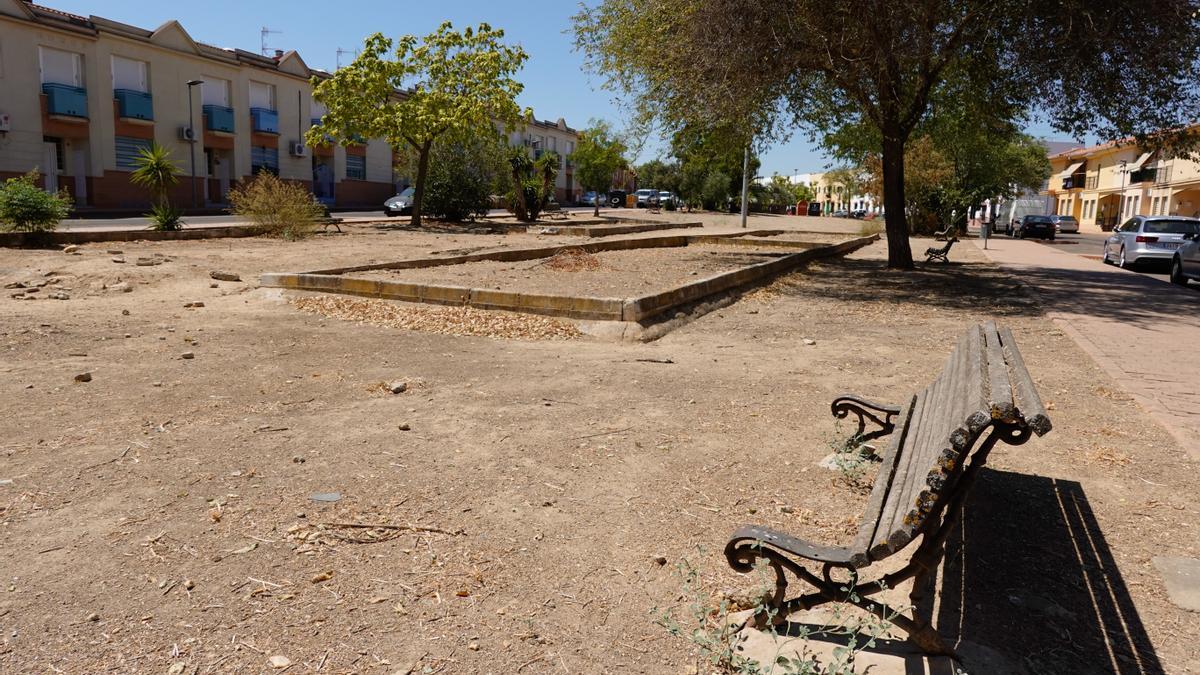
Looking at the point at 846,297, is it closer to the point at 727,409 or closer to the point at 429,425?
the point at 727,409

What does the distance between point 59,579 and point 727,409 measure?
12.6ft

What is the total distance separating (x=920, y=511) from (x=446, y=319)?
7077mm

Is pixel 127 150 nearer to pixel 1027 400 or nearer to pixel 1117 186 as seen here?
pixel 1027 400

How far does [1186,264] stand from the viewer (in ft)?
54.6

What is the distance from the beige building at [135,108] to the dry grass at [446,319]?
2559cm

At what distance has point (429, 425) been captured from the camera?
16.6 ft

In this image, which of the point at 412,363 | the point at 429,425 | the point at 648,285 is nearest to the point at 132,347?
the point at 412,363

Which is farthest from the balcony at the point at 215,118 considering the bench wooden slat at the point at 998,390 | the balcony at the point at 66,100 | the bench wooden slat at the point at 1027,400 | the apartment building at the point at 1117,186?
the apartment building at the point at 1117,186

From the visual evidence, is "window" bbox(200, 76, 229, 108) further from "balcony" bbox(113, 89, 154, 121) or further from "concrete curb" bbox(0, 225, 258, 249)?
"concrete curb" bbox(0, 225, 258, 249)

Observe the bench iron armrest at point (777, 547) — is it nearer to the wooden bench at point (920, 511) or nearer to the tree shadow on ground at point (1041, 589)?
the wooden bench at point (920, 511)

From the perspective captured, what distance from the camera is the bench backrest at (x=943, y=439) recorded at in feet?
7.60

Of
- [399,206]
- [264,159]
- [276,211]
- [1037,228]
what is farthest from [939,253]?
[264,159]

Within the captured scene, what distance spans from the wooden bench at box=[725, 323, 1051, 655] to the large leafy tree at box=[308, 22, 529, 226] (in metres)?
26.0

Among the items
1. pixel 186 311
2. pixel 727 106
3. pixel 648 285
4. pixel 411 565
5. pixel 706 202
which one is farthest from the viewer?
pixel 706 202
